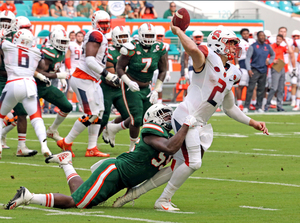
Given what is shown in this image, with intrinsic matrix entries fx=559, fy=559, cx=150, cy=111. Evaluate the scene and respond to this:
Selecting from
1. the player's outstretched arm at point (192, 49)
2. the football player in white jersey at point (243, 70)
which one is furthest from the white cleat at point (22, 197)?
the football player in white jersey at point (243, 70)

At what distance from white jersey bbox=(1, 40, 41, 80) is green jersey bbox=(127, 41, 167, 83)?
1.45 m

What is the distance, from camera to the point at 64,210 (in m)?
4.75

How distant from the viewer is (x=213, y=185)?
6098mm

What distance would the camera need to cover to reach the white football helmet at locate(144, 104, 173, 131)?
484 centimetres

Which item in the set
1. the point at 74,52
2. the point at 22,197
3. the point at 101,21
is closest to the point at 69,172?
the point at 22,197

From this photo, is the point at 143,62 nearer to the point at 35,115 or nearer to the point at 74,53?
the point at 35,115

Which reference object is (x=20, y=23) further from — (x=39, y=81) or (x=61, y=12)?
(x=61, y=12)

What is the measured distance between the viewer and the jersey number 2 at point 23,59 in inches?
307

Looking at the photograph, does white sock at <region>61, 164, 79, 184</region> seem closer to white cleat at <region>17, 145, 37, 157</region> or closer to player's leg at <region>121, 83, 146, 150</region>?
player's leg at <region>121, 83, 146, 150</region>

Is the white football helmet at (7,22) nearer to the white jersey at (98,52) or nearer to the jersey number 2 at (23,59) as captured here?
the jersey number 2 at (23,59)

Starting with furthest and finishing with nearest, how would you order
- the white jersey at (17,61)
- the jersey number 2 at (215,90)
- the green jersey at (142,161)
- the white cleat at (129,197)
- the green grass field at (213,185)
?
the white jersey at (17,61) < the jersey number 2 at (215,90) < the white cleat at (129,197) < the green jersey at (142,161) < the green grass field at (213,185)

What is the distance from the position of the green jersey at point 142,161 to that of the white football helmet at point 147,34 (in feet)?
11.5

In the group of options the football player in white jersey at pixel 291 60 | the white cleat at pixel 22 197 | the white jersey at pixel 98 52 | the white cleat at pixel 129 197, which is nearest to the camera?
the white cleat at pixel 22 197

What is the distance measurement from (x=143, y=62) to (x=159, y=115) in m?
3.40
